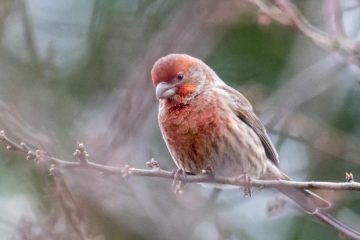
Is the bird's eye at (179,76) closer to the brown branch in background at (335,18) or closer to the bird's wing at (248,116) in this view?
the bird's wing at (248,116)

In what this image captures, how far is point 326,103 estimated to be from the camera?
11203 millimetres

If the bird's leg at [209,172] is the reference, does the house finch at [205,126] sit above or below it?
above

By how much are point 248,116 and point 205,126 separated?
0.54 m

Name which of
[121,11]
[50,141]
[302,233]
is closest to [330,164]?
[302,233]

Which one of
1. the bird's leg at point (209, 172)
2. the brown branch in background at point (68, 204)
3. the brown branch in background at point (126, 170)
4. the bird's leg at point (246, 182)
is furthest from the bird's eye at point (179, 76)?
the brown branch in background at point (68, 204)

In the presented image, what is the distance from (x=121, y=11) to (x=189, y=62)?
3606mm

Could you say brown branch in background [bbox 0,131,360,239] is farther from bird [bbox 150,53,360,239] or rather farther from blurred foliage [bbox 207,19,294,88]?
blurred foliage [bbox 207,19,294,88]

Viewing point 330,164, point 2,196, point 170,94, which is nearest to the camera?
point 170,94

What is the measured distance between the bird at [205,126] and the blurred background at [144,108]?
0.49ft

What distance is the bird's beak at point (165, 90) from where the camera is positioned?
294 inches

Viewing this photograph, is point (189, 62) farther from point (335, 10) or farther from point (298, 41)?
point (298, 41)

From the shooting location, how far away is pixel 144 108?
714 centimetres

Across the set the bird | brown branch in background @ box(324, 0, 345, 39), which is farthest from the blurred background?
the bird

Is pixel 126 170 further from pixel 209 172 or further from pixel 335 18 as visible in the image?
pixel 335 18
